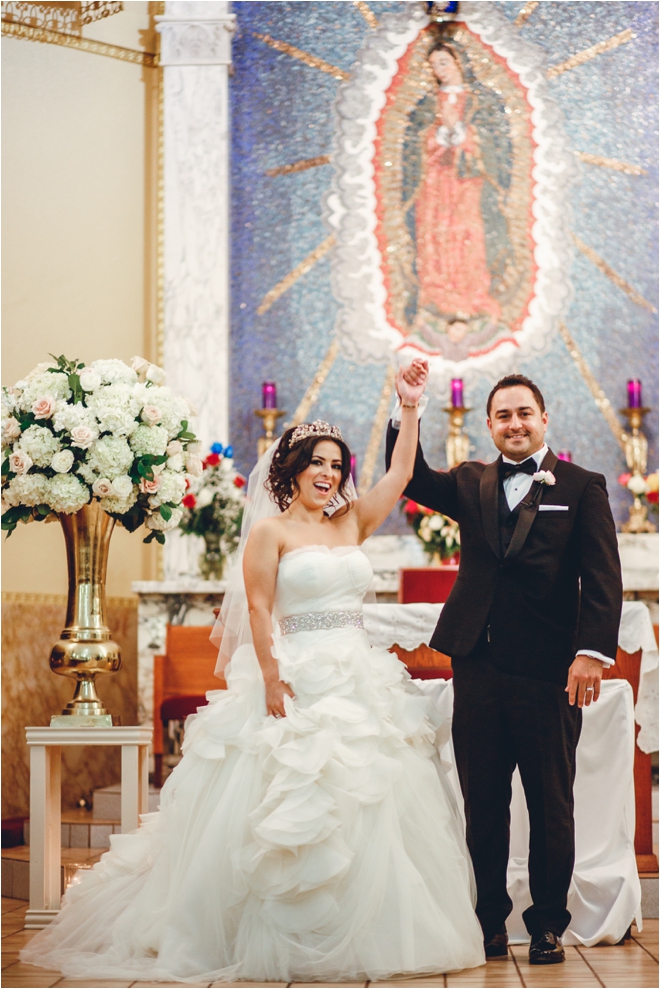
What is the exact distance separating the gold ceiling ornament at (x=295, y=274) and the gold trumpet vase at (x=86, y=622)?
12.7ft

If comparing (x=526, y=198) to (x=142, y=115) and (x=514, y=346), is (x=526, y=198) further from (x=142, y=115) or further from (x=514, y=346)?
(x=142, y=115)

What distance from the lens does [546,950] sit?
3.59 meters

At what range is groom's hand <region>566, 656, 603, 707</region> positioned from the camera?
354 centimetres

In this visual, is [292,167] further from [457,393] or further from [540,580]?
[540,580]

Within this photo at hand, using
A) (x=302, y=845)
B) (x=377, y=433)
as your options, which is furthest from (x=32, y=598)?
(x=302, y=845)

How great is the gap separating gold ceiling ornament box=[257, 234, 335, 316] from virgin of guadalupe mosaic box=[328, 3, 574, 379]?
0.40 feet

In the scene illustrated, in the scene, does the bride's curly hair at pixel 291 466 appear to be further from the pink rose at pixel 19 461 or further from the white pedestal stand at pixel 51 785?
the white pedestal stand at pixel 51 785

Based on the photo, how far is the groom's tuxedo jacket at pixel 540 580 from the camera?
365cm

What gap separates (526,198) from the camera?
8203 millimetres

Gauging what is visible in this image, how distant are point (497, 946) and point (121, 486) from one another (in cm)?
215

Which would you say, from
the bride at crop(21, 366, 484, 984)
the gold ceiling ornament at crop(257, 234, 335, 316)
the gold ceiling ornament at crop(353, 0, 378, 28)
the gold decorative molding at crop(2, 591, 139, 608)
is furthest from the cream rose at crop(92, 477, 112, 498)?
the gold ceiling ornament at crop(353, 0, 378, 28)

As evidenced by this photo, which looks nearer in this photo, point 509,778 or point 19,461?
point 509,778

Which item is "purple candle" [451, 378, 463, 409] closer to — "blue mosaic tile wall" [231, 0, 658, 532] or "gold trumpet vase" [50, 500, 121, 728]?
"blue mosaic tile wall" [231, 0, 658, 532]

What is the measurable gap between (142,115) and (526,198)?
2889 mm
